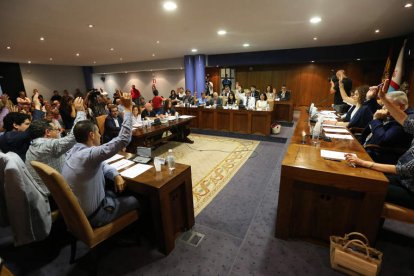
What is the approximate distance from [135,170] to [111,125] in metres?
2.24

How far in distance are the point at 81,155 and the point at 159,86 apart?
11.9 meters

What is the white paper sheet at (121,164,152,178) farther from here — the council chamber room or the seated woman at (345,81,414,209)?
the seated woman at (345,81,414,209)

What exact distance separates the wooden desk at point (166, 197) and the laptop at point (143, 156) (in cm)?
25

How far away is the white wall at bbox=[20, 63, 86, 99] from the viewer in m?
11.3

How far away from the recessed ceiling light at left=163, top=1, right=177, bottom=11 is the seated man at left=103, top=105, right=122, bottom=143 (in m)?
1.98

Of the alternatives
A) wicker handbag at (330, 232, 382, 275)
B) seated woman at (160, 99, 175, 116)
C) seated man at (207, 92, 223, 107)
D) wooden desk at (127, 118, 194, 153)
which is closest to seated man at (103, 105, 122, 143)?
wooden desk at (127, 118, 194, 153)

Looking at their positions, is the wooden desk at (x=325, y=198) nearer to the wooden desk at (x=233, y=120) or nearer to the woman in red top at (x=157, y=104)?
the wooden desk at (x=233, y=120)

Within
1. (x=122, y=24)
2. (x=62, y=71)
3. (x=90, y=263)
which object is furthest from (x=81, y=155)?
(x=62, y=71)

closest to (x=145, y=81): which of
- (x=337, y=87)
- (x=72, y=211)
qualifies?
(x=337, y=87)

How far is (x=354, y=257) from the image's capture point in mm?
1424

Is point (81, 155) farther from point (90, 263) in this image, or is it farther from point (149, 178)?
point (90, 263)

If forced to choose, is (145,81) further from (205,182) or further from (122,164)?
(122,164)

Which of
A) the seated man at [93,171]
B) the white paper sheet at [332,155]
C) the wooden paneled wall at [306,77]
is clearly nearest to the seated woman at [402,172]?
the white paper sheet at [332,155]

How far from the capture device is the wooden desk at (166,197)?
162 cm
